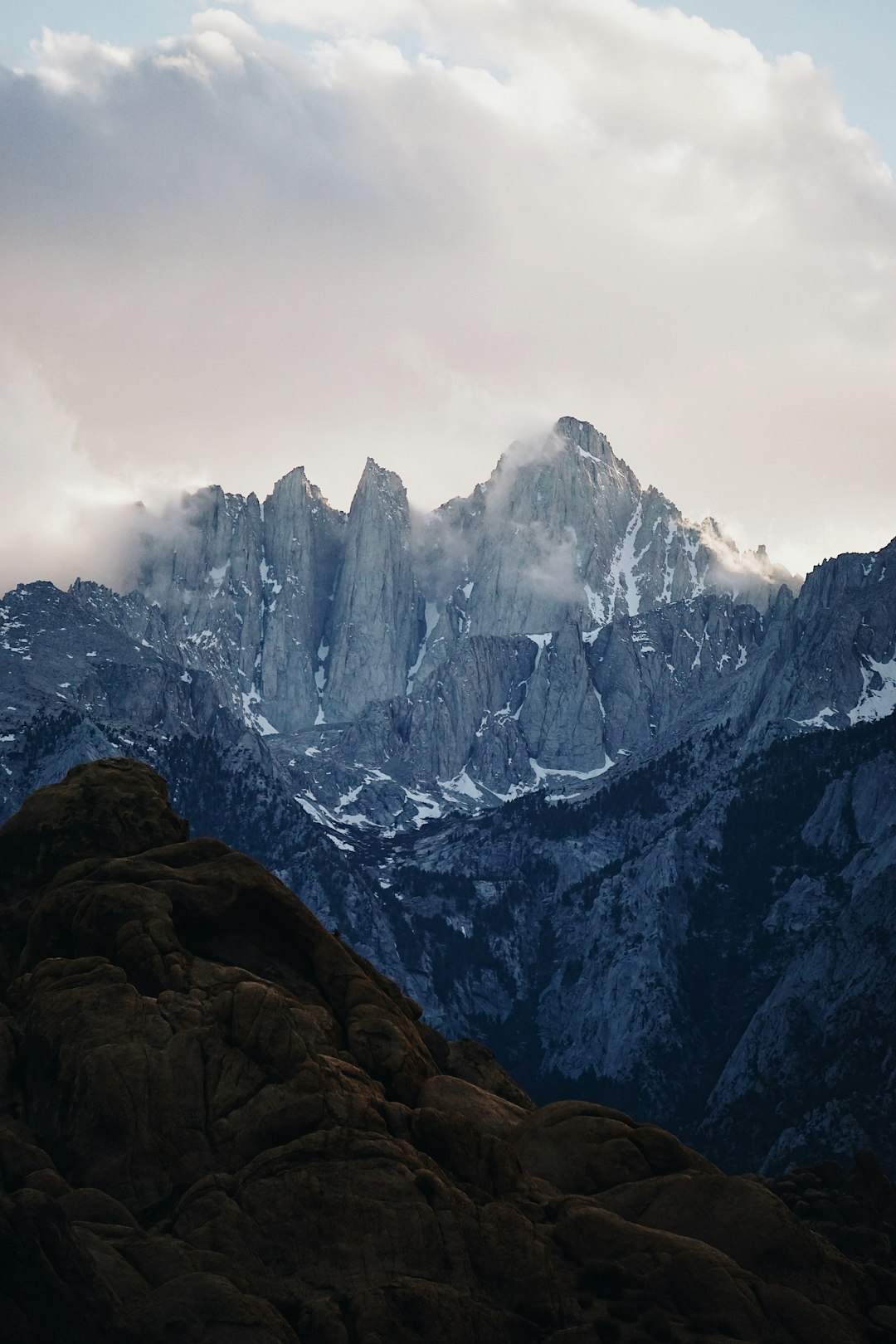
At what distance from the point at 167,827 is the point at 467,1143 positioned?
30371 millimetres

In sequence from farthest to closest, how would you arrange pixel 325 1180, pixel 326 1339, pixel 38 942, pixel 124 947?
pixel 38 942 < pixel 124 947 < pixel 325 1180 < pixel 326 1339

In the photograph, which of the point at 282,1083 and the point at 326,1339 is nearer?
the point at 326,1339

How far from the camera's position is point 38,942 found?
69.9 meters

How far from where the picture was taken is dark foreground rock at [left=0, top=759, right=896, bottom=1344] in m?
48.2

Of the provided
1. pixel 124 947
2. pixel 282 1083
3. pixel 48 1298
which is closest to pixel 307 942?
pixel 124 947

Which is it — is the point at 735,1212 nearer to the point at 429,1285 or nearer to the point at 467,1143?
the point at 467,1143

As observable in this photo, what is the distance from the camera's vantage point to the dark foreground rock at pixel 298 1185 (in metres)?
48.2

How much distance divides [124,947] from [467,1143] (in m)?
17.0

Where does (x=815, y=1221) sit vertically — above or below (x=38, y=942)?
below

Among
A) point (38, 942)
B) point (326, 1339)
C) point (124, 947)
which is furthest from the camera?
point (38, 942)

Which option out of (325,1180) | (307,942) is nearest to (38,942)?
(307,942)

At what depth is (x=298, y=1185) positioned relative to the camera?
2092 inches

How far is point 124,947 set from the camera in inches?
2566

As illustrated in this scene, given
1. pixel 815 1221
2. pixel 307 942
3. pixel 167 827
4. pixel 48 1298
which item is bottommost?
pixel 815 1221
